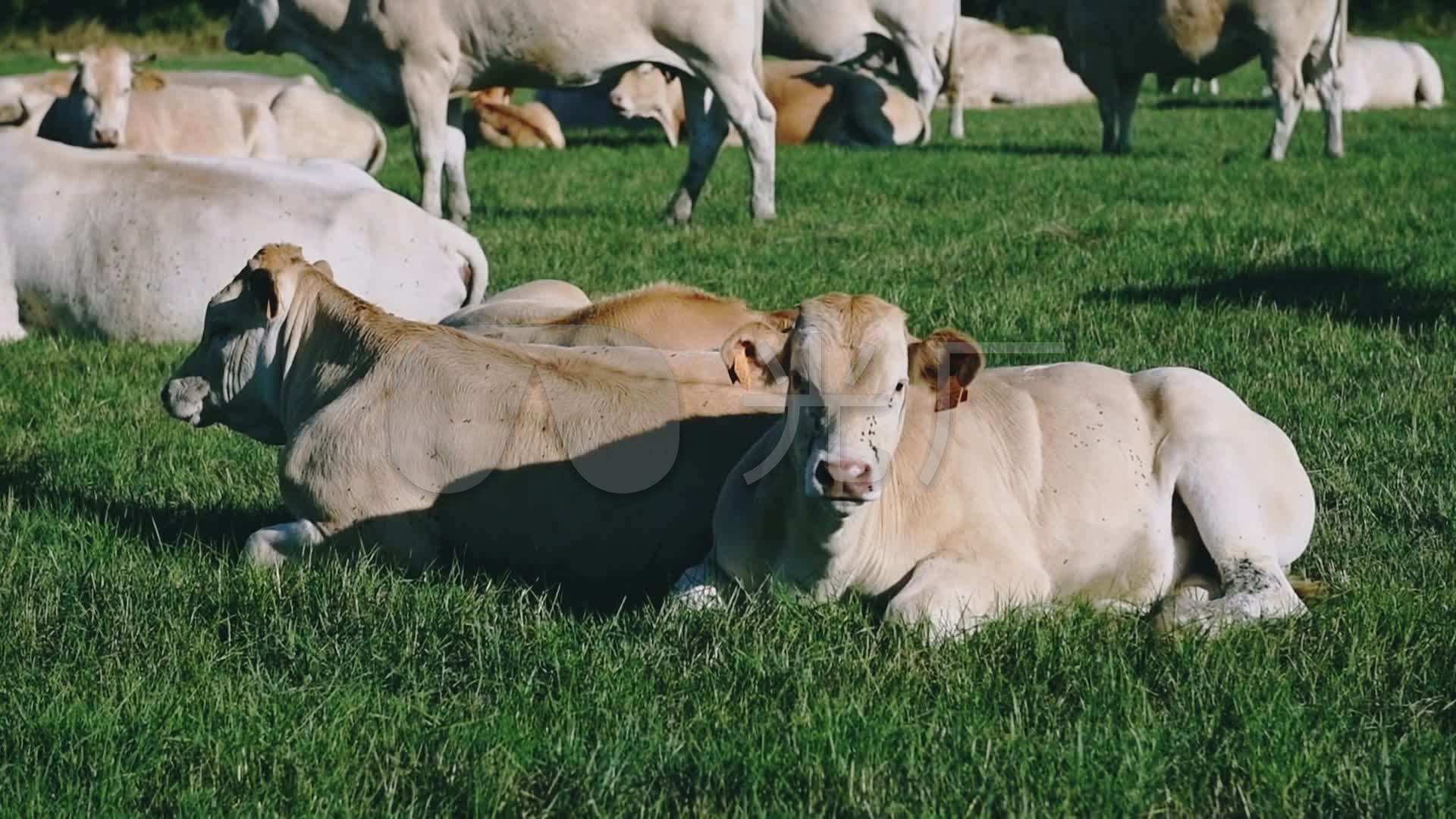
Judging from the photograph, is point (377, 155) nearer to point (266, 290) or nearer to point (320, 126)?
point (320, 126)

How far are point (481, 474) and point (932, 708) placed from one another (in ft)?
6.24

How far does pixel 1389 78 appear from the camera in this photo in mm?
31859

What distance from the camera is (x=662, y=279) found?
36.6 ft

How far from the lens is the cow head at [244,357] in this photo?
256 inches

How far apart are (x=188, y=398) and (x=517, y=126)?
17134 mm

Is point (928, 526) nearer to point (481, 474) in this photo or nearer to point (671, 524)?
point (671, 524)

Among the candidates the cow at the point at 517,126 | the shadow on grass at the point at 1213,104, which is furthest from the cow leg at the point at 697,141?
the shadow on grass at the point at 1213,104

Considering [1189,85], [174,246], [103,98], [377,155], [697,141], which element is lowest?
[1189,85]

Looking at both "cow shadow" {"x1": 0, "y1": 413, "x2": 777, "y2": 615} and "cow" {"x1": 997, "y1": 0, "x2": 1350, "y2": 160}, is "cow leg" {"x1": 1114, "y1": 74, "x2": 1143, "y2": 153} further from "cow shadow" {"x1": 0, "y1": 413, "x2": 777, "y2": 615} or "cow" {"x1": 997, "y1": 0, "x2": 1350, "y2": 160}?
"cow shadow" {"x1": 0, "y1": 413, "x2": 777, "y2": 615}

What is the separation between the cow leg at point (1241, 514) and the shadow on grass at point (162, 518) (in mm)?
2803

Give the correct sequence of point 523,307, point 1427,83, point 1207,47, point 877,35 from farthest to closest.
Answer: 1. point 1427,83
2. point 877,35
3. point 1207,47
4. point 523,307

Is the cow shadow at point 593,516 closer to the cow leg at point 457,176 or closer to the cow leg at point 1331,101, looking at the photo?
the cow leg at point 457,176

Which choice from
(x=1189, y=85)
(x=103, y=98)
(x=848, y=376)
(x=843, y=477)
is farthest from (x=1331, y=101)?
(x=1189, y=85)

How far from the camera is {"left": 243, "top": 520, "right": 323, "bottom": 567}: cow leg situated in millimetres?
5762
